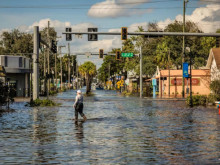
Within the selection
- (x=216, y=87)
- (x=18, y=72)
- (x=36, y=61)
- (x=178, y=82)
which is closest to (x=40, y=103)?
(x=36, y=61)

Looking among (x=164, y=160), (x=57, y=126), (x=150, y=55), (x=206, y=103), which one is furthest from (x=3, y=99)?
(x=150, y=55)

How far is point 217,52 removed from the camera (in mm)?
57656

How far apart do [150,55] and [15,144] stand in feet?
312

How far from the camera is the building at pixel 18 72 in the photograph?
5956 centimetres

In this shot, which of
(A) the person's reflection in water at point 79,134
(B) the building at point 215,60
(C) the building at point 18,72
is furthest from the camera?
(C) the building at point 18,72

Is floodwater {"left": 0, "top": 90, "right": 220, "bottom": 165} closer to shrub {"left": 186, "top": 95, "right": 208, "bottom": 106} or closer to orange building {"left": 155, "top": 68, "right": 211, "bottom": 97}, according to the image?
shrub {"left": 186, "top": 95, "right": 208, "bottom": 106}

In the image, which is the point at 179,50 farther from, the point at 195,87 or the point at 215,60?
the point at 215,60

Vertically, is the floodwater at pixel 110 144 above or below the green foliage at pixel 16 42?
below

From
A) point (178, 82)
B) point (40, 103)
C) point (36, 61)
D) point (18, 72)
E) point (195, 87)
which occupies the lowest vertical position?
point (40, 103)

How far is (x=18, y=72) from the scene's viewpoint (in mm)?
60031

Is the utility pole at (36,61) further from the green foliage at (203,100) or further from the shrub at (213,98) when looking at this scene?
the shrub at (213,98)

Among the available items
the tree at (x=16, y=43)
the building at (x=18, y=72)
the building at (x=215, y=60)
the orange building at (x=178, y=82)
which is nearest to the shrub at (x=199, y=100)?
the building at (x=215, y=60)

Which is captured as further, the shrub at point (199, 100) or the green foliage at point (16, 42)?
the green foliage at point (16, 42)

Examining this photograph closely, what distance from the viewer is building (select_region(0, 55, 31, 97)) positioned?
59.6 meters
